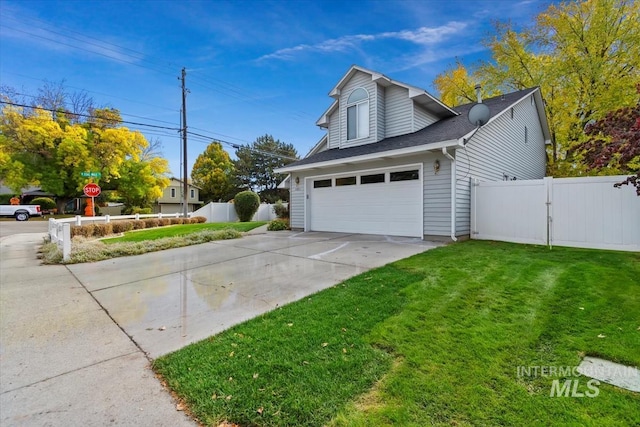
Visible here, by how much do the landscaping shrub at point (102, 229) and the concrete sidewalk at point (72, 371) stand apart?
29.6 ft

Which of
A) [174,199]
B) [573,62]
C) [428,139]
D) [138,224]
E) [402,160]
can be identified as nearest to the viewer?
[428,139]

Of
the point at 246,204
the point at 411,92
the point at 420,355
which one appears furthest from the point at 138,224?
the point at 420,355

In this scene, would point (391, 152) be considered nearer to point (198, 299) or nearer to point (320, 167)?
point (320, 167)

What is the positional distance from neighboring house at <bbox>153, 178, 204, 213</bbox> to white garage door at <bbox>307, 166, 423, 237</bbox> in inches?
1103

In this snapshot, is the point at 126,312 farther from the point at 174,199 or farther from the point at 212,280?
the point at 174,199

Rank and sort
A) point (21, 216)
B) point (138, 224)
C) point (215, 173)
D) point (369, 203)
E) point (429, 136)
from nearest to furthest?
point (429, 136), point (369, 203), point (138, 224), point (21, 216), point (215, 173)

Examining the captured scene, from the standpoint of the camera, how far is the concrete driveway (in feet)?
7.59

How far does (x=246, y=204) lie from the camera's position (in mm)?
21516

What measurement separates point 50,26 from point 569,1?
23.2 m

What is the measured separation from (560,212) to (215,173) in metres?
34.6

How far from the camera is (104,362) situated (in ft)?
9.45

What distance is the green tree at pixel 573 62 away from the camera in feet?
44.2
